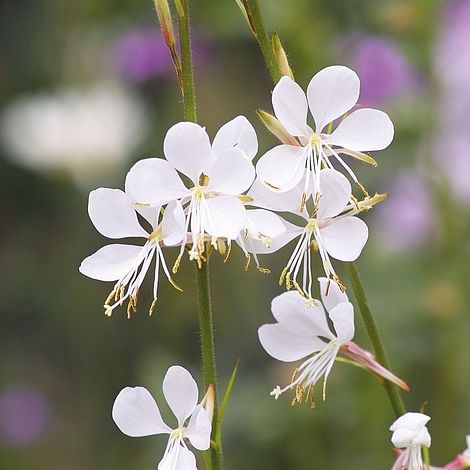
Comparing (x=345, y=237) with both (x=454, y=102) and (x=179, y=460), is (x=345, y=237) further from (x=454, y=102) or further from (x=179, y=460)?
(x=454, y=102)

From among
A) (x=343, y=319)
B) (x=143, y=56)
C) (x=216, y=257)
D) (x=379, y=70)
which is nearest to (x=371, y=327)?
(x=343, y=319)

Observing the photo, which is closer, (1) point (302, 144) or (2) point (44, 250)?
(1) point (302, 144)

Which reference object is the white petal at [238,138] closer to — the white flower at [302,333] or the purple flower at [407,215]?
the white flower at [302,333]

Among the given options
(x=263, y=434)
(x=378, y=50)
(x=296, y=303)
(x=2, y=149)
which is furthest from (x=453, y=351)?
(x=2, y=149)

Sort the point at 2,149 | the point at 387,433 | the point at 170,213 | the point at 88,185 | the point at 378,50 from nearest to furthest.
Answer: the point at 170,213 → the point at 387,433 → the point at 378,50 → the point at 88,185 → the point at 2,149

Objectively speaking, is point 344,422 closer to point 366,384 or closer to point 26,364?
point 366,384

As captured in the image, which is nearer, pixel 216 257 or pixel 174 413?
pixel 174 413

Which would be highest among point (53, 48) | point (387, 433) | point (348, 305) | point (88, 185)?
point (53, 48)
